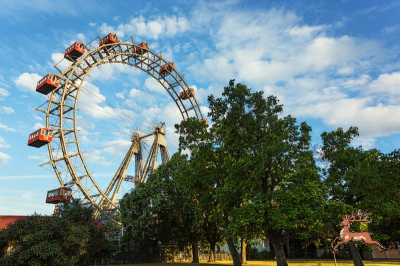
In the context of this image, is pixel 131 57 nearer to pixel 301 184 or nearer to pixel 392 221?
pixel 301 184

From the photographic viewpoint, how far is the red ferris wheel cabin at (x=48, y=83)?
35.4 meters

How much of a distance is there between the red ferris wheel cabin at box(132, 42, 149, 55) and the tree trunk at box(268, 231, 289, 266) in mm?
34695

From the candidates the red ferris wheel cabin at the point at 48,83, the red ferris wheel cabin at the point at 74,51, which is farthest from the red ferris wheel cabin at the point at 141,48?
the red ferris wheel cabin at the point at 48,83

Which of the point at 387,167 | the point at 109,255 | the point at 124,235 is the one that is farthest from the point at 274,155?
the point at 109,255

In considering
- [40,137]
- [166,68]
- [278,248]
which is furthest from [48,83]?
[278,248]

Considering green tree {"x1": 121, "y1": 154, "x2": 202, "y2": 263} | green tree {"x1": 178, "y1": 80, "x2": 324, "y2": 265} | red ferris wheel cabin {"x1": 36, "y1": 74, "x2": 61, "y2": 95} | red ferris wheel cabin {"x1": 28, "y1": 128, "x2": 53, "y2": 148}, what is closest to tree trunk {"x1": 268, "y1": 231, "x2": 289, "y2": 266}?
green tree {"x1": 178, "y1": 80, "x2": 324, "y2": 265}

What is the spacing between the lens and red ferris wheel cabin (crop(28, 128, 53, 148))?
3403 centimetres

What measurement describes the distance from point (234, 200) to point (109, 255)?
2069 cm

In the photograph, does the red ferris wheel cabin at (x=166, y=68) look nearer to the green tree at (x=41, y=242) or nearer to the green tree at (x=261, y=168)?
the green tree at (x=261, y=168)

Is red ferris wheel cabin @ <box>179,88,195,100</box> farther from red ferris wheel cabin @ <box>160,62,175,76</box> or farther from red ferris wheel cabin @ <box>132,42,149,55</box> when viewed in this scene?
red ferris wheel cabin @ <box>132,42,149,55</box>

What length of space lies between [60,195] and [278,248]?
27.9 m

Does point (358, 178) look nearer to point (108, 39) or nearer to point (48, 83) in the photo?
point (48, 83)

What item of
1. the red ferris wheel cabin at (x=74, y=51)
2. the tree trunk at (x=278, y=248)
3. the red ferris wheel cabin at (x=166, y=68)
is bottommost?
the tree trunk at (x=278, y=248)

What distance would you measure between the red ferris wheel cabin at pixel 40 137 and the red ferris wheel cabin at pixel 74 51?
10.5 meters
